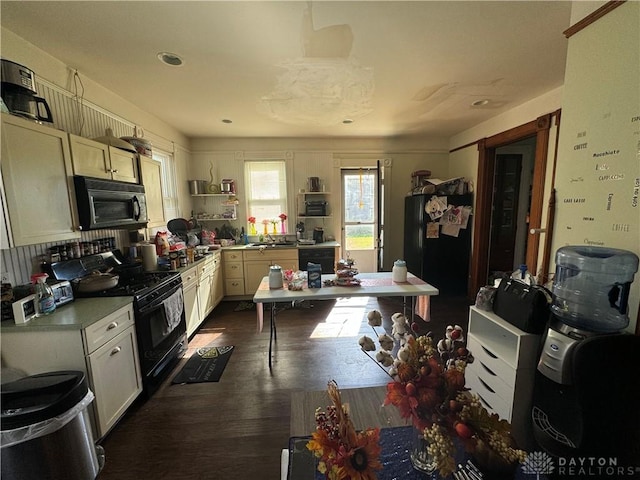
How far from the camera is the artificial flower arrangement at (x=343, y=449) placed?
635 mm

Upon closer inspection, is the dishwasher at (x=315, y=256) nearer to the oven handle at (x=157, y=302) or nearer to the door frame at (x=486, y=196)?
the oven handle at (x=157, y=302)

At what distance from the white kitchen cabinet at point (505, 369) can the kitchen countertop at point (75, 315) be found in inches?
95.5

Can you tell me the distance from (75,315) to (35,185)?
82 centimetres

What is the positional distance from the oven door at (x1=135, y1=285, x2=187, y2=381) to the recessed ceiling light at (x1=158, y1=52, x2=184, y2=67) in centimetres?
185

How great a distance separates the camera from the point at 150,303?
2.01 meters

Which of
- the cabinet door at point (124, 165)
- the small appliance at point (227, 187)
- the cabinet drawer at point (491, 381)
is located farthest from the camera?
the small appliance at point (227, 187)

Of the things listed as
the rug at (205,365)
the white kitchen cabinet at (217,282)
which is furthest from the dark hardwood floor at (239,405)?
the white kitchen cabinet at (217,282)

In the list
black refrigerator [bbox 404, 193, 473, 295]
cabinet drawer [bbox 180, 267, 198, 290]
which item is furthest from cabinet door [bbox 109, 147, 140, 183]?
black refrigerator [bbox 404, 193, 473, 295]

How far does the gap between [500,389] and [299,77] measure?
2.67m

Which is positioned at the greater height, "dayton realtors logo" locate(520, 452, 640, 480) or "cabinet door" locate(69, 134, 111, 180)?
"cabinet door" locate(69, 134, 111, 180)

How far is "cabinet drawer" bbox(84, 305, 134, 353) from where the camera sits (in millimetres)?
1490

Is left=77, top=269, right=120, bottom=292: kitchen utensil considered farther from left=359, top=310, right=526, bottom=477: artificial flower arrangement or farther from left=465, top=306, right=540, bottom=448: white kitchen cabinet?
left=465, top=306, right=540, bottom=448: white kitchen cabinet

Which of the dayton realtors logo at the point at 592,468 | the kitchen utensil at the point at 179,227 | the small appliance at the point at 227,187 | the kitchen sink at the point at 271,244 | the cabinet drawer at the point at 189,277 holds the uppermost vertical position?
the small appliance at the point at 227,187

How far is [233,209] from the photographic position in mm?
4332
